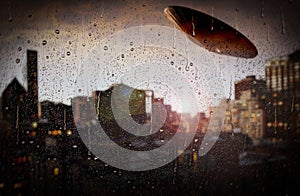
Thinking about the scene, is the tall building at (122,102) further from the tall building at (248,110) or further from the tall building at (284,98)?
the tall building at (284,98)

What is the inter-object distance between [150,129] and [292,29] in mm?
957

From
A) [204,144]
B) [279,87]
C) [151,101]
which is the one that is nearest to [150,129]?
[151,101]

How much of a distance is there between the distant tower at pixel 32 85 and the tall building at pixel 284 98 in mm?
1203

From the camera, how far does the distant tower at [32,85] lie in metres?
1.12

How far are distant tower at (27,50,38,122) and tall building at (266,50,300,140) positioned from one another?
3.95 ft

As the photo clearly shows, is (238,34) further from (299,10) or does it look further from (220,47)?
(299,10)

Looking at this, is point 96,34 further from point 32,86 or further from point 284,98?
point 284,98

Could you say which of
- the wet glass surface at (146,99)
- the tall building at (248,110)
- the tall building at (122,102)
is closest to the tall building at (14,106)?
the wet glass surface at (146,99)

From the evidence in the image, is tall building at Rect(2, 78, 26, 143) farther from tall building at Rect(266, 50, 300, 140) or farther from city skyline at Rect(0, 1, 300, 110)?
tall building at Rect(266, 50, 300, 140)

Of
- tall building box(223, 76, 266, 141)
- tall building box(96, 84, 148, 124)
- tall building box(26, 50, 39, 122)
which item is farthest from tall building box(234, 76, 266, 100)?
tall building box(26, 50, 39, 122)

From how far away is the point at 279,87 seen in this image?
4.97ft

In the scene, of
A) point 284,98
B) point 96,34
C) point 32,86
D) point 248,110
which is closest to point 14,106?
point 32,86

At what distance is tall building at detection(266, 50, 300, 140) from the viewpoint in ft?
4.95

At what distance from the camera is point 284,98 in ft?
5.02
